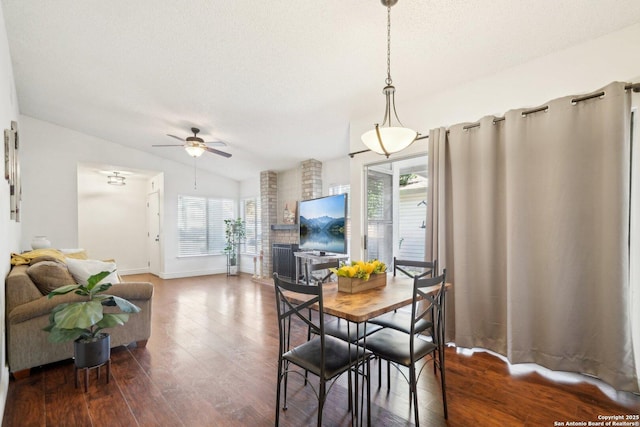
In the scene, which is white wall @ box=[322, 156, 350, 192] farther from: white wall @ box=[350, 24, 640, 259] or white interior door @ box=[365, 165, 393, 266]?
white wall @ box=[350, 24, 640, 259]

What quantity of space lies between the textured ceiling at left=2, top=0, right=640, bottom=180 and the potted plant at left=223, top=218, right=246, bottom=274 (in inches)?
137

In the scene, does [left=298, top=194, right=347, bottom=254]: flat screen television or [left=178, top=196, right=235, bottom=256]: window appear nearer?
[left=298, top=194, right=347, bottom=254]: flat screen television

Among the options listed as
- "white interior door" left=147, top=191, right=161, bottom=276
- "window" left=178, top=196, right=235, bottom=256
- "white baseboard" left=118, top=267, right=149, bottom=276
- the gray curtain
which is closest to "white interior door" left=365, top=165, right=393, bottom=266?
the gray curtain

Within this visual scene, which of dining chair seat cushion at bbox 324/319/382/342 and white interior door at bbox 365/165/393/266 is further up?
white interior door at bbox 365/165/393/266

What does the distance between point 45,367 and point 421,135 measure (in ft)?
14.0

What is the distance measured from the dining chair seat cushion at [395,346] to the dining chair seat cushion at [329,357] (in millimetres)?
79

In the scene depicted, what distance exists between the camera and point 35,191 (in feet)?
17.5

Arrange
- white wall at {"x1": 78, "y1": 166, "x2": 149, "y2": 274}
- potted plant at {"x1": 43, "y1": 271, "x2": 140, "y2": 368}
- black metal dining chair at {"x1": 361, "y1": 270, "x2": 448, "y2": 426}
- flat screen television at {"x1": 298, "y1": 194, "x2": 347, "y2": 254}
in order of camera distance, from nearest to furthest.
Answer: black metal dining chair at {"x1": 361, "y1": 270, "x2": 448, "y2": 426} < potted plant at {"x1": 43, "y1": 271, "x2": 140, "y2": 368} < flat screen television at {"x1": 298, "y1": 194, "x2": 347, "y2": 254} < white wall at {"x1": 78, "y1": 166, "x2": 149, "y2": 274}

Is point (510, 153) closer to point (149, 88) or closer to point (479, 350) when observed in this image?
point (479, 350)

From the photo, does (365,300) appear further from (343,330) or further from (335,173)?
(335,173)

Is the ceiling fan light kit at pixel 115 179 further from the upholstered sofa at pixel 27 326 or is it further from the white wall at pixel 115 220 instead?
the upholstered sofa at pixel 27 326

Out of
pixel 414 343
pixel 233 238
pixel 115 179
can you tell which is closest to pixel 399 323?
pixel 414 343

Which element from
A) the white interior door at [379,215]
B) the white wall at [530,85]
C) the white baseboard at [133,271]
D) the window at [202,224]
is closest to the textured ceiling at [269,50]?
the white wall at [530,85]

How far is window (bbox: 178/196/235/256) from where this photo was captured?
23.9 ft
